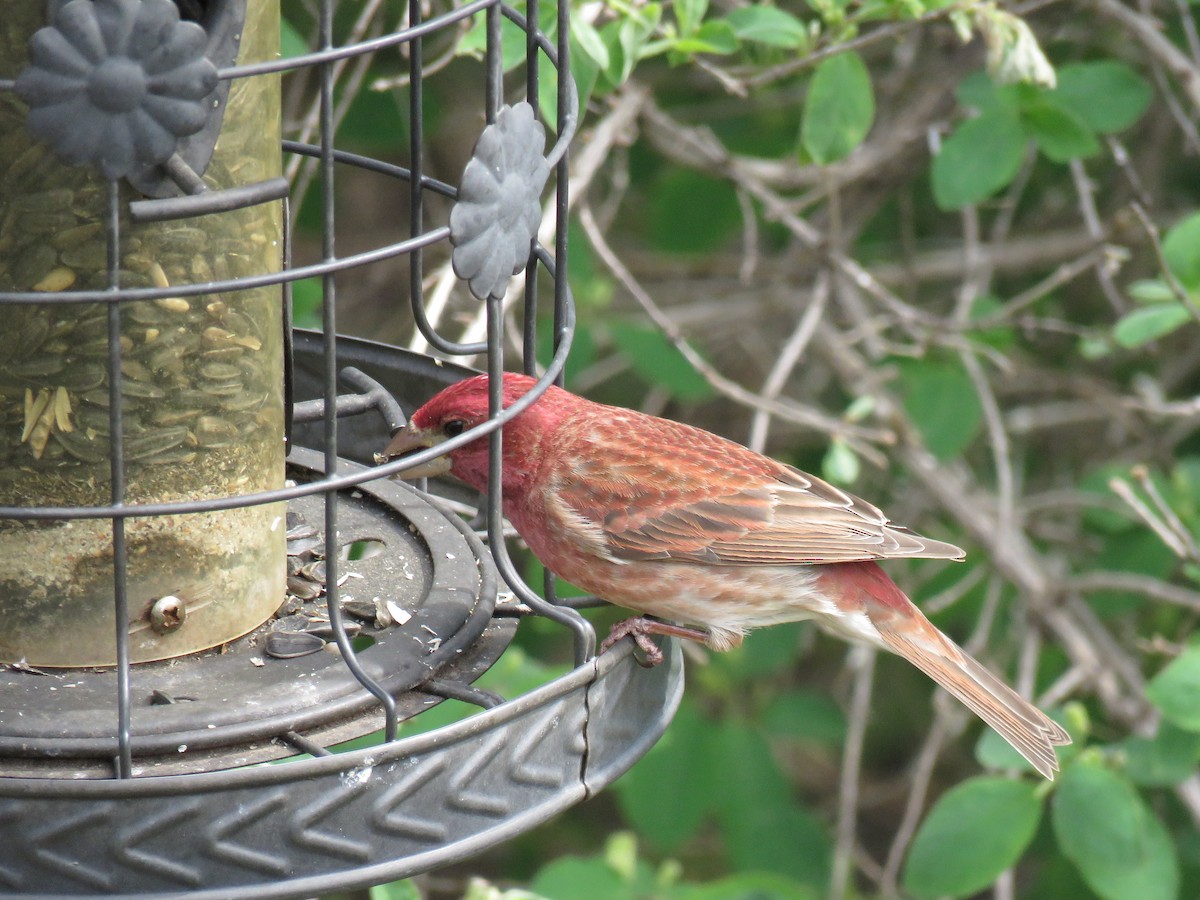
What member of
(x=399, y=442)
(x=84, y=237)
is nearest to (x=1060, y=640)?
(x=399, y=442)

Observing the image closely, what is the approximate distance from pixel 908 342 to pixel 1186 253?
1.81 m

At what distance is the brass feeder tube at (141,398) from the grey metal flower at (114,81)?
56 cm

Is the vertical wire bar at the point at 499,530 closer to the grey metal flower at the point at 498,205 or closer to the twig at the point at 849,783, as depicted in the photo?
the grey metal flower at the point at 498,205

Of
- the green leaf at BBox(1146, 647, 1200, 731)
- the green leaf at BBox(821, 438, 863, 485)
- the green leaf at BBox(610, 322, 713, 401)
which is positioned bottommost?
the green leaf at BBox(1146, 647, 1200, 731)

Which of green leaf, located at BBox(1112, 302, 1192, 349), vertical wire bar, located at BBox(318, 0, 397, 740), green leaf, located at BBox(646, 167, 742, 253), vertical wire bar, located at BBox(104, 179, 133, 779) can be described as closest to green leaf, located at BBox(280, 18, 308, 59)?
vertical wire bar, located at BBox(318, 0, 397, 740)

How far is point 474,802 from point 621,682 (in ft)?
1.47

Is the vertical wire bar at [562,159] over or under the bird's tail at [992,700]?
→ over

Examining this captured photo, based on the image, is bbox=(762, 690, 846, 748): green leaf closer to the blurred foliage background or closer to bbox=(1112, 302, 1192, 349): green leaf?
the blurred foliage background

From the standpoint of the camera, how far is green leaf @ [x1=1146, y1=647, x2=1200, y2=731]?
4.36 meters

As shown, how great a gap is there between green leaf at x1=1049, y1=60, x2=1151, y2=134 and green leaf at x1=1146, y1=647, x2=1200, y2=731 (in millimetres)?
1670

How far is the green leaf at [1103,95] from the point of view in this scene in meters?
5.14

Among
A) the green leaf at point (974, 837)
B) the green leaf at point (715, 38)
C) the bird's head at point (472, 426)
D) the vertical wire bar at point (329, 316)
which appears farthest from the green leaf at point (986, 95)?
the vertical wire bar at point (329, 316)

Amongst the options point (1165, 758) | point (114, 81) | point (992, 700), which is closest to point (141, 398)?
point (114, 81)

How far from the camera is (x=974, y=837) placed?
4781 millimetres
